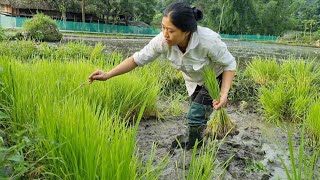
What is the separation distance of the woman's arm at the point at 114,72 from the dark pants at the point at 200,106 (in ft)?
1.96

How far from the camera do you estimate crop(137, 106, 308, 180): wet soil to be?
247 centimetres

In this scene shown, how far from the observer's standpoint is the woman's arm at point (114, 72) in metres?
2.25

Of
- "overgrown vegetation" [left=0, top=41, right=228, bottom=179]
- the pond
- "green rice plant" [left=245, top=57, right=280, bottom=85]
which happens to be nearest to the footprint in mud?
"overgrown vegetation" [left=0, top=41, right=228, bottom=179]

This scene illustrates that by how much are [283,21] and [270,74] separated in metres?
50.4

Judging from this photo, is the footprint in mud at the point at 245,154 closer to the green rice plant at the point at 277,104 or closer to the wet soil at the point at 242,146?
the wet soil at the point at 242,146

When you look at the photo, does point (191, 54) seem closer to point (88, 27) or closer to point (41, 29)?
point (41, 29)

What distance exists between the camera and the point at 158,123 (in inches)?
138

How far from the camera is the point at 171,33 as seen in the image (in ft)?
6.95

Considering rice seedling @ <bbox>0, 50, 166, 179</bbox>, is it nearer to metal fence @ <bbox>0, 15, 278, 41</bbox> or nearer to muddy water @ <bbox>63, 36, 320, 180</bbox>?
muddy water @ <bbox>63, 36, 320, 180</bbox>

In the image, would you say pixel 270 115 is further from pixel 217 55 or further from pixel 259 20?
pixel 259 20

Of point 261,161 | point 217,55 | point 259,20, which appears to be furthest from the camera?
point 259,20

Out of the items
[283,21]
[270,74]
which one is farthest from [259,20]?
[270,74]

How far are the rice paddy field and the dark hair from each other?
0.56 metres

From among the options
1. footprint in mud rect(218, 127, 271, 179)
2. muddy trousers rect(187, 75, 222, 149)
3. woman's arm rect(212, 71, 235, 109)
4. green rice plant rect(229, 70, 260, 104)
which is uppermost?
woman's arm rect(212, 71, 235, 109)
